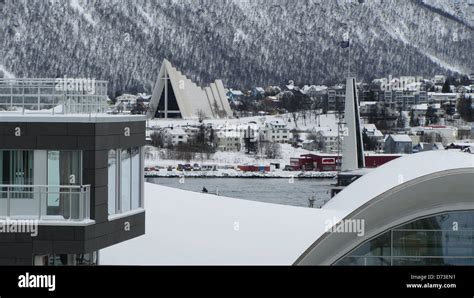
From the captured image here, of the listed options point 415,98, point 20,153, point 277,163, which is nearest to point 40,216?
point 20,153

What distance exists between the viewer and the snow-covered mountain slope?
123750 mm

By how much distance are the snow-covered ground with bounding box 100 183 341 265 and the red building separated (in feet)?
191

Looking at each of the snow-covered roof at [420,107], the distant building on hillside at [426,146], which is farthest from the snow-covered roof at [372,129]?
the distant building on hillside at [426,146]

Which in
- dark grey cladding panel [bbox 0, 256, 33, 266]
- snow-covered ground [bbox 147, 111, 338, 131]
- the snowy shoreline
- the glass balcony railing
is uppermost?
snow-covered ground [bbox 147, 111, 338, 131]

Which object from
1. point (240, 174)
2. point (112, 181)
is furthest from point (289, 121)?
point (112, 181)

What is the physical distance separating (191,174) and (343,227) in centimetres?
5916

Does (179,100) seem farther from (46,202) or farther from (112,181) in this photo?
(46,202)

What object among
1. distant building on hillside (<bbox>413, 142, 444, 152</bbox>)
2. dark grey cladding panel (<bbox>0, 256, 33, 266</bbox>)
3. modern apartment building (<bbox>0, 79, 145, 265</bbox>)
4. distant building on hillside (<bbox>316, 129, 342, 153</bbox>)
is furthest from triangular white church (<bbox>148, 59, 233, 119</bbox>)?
dark grey cladding panel (<bbox>0, 256, 33, 266</bbox>)

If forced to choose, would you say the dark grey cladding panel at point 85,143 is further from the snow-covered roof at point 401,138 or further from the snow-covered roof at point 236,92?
the snow-covered roof at point 236,92

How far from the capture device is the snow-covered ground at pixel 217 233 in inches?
475

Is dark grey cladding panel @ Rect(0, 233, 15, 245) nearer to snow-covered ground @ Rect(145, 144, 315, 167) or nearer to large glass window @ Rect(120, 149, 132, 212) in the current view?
large glass window @ Rect(120, 149, 132, 212)

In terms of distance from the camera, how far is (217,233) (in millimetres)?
12859

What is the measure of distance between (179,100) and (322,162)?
1052 inches

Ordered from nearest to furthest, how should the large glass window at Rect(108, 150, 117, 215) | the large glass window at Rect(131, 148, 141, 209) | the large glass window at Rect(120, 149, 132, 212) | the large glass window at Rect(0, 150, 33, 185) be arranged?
the large glass window at Rect(0, 150, 33, 185) → the large glass window at Rect(108, 150, 117, 215) → the large glass window at Rect(120, 149, 132, 212) → the large glass window at Rect(131, 148, 141, 209)
